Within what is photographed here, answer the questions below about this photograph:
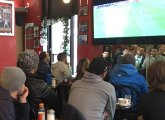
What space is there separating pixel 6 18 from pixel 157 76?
259cm

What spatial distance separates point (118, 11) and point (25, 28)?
5660 mm

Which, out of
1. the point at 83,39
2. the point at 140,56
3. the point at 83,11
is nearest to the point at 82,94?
the point at 140,56

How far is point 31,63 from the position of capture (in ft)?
11.8

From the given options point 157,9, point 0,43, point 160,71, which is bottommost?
point 160,71

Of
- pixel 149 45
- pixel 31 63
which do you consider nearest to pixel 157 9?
pixel 149 45

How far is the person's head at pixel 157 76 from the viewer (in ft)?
10.5

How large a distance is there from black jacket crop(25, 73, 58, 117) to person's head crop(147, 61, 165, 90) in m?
1.01

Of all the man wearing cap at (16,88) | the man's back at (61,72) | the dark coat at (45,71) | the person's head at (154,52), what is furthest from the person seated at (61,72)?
the man wearing cap at (16,88)

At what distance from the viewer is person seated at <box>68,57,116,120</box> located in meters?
3.39

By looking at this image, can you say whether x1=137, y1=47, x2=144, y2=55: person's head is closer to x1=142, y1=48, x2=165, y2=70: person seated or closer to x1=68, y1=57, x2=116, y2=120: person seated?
x1=142, y1=48, x2=165, y2=70: person seated

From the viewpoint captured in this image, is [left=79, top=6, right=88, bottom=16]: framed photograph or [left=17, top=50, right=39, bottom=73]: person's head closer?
[left=17, top=50, right=39, bottom=73]: person's head

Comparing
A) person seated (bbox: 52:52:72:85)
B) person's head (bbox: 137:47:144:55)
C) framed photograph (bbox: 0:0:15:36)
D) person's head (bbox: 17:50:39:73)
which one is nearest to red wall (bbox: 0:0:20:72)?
framed photograph (bbox: 0:0:15:36)

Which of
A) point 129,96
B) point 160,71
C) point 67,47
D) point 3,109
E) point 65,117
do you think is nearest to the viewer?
point 3,109

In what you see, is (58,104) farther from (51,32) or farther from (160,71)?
(51,32)
